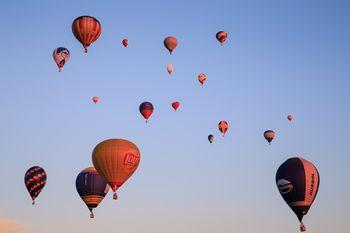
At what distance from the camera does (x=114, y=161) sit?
46.2 metres

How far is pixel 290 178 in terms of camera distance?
44.8 meters

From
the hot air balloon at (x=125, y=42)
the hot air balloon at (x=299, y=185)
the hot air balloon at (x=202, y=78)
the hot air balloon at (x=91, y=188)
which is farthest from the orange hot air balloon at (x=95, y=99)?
the hot air balloon at (x=299, y=185)

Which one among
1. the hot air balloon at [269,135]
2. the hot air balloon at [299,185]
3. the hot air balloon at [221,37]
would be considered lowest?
the hot air balloon at [299,185]

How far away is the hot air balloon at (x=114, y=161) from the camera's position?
152 ft

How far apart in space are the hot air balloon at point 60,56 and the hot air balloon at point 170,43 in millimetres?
9532

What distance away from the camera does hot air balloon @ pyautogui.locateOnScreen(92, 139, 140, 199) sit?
1823 inches

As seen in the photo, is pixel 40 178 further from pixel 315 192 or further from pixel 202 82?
pixel 315 192

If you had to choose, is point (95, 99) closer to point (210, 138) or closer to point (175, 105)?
point (175, 105)

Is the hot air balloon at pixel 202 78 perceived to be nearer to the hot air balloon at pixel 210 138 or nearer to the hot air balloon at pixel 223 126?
the hot air balloon at pixel 223 126

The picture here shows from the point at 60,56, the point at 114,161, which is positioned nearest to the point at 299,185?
the point at 114,161

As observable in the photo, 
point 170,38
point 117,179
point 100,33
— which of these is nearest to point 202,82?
point 170,38

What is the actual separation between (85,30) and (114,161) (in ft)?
35.5

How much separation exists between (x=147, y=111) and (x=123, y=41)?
7141 mm

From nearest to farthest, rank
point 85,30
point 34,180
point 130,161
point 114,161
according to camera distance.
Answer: point 114,161 < point 130,161 < point 85,30 < point 34,180
